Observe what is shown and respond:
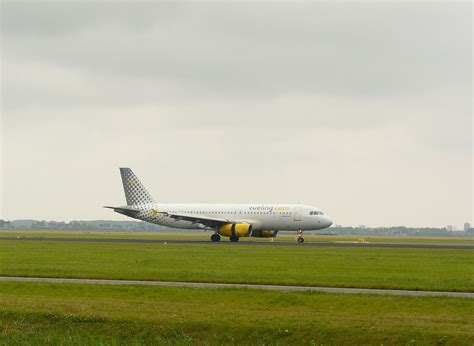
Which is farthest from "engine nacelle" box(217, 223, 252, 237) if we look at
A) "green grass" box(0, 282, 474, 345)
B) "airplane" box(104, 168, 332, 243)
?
"green grass" box(0, 282, 474, 345)

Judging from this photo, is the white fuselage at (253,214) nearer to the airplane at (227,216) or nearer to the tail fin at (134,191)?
the airplane at (227,216)

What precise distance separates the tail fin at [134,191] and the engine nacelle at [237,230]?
44.1 feet

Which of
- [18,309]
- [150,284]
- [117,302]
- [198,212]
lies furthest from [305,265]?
[198,212]

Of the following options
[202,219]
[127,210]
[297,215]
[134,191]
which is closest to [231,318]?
[297,215]

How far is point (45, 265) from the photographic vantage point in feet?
144

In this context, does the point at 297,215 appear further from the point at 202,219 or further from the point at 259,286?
the point at 259,286

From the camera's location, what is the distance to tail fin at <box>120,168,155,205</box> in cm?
9425

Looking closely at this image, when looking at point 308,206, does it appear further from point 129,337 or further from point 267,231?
point 129,337

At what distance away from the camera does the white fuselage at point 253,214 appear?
84.2m

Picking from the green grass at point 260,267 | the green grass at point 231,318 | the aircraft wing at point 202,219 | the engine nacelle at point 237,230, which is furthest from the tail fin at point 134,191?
the green grass at point 231,318

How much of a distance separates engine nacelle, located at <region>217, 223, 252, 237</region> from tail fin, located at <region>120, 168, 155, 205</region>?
529 inches

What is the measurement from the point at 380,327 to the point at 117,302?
32.2 feet

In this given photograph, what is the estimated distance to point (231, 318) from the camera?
25156 mm

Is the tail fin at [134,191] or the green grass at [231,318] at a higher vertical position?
the tail fin at [134,191]
